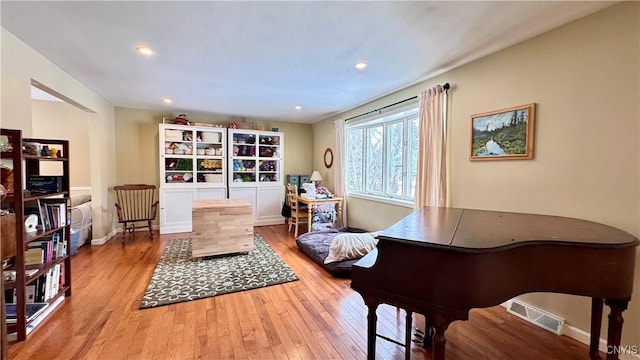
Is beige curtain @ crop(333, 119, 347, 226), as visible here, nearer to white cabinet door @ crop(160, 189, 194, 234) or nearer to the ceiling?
the ceiling

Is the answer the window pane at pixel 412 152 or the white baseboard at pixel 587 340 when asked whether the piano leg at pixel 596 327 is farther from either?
the window pane at pixel 412 152

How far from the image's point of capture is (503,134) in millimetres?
2443

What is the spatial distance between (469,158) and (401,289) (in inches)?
77.6

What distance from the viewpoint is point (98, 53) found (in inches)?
101

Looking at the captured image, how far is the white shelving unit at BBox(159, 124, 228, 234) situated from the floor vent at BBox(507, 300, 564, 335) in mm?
4883

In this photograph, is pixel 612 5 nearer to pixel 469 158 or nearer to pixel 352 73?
pixel 469 158

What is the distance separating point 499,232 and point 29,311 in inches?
136

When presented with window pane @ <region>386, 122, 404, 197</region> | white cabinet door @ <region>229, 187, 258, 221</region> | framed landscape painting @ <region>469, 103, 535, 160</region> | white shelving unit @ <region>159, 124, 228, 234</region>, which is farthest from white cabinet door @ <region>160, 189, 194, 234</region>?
framed landscape painting @ <region>469, 103, 535, 160</region>

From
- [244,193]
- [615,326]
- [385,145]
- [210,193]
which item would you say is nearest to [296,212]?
[244,193]

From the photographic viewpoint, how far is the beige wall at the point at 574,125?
175cm

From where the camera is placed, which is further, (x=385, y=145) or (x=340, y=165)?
(x=340, y=165)

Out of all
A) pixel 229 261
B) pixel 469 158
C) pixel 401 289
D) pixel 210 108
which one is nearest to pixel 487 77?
pixel 469 158

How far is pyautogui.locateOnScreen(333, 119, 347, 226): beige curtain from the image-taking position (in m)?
5.09

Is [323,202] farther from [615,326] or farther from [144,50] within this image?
[615,326]
